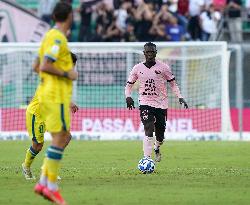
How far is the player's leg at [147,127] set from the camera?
1767cm

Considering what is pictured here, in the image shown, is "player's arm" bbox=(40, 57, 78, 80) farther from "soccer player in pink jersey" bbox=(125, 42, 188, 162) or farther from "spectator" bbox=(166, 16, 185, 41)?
"spectator" bbox=(166, 16, 185, 41)

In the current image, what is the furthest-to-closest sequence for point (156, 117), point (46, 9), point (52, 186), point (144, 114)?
point (46, 9)
point (156, 117)
point (144, 114)
point (52, 186)

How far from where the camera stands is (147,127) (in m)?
18.0

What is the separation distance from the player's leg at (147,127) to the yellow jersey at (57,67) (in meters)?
5.43

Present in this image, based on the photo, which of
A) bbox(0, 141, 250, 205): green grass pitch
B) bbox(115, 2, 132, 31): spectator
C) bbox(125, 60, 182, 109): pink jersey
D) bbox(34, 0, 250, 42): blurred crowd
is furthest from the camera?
bbox(115, 2, 132, 31): spectator

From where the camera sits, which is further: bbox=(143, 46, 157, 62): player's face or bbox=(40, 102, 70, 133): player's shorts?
bbox=(143, 46, 157, 62): player's face

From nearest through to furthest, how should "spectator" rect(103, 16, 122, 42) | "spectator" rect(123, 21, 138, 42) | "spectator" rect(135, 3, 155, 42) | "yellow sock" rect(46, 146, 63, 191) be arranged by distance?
"yellow sock" rect(46, 146, 63, 191), "spectator" rect(135, 3, 155, 42), "spectator" rect(123, 21, 138, 42), "spectator" rect(103, 16, 122, 42)

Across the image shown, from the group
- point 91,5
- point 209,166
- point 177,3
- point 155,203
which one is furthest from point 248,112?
point 155,203

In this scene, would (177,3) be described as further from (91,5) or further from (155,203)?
(155,203)

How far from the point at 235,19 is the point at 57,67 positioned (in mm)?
21531

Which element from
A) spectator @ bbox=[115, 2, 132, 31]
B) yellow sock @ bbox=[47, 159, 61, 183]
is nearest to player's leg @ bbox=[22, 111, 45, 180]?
yellow sock @ bbox=[47, 159, 61, 183]

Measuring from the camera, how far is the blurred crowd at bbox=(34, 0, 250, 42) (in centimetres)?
3262

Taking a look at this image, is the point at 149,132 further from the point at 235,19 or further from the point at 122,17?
the point at 235,19

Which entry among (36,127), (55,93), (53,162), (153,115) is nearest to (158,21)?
(153,115)
